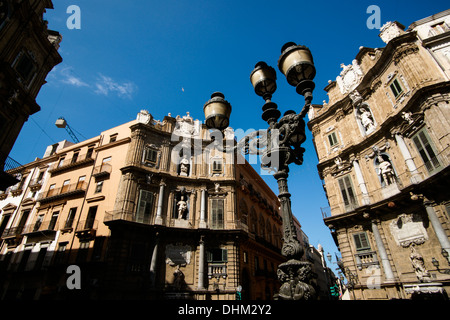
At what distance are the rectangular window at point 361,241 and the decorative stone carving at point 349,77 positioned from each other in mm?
11574

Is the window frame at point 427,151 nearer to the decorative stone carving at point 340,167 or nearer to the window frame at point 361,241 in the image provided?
the decorative stone carving at point 340,167

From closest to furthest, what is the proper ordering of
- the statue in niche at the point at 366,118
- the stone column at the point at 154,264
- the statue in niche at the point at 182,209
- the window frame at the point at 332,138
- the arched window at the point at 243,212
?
the stone column at the point at 154,264, the statue in niche at the point at 366,118, the window frame at the point at 332,138, the statue in niche at the point at 182,209, the arched window at the point at 243,212

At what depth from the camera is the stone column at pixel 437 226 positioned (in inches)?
452

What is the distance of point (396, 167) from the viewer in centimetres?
1489

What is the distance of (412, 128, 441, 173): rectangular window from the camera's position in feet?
40.9

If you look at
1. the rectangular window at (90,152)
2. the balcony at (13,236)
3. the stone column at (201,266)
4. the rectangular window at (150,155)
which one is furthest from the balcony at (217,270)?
the balcony at (13,236)

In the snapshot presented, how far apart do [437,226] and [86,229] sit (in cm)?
2296

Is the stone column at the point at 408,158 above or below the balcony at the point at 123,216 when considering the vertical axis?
above

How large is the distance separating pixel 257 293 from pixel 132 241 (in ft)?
42.8

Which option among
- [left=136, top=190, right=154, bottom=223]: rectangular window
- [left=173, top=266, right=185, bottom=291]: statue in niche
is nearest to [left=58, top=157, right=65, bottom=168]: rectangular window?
[left=136, top=190, right=154, bottom=223]: rectangular window

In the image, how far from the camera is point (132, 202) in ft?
62.1

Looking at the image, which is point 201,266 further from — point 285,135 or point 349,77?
point 349,77

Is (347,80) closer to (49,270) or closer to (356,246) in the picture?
(356,246)
